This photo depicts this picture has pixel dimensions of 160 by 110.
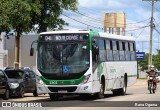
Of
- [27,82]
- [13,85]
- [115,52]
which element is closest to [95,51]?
[115,52]

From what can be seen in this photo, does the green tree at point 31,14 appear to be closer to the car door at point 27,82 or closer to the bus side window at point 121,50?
the car door at point 27,82

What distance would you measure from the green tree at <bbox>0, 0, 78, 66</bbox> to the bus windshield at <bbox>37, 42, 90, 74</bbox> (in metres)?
3.62

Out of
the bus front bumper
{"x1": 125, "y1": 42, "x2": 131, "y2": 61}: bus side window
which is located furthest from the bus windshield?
{"x1": 125, "y1": 42, "x2": 131, "y2": 61}: bus side window

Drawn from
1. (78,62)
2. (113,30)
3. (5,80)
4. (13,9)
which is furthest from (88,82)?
(113,30)

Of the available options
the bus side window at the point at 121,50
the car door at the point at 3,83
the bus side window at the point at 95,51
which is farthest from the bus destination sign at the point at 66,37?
the bus side window at the point at 121,50

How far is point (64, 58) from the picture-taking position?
2455 centimetres

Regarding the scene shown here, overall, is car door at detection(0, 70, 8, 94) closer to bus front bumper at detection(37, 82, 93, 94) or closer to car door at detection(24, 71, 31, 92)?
bus front bumper at detection(37, 82, 93, 94)

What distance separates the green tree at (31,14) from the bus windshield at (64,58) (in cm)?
362

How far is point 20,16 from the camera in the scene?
97.0 ft

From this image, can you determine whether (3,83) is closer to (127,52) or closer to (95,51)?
(95,51)

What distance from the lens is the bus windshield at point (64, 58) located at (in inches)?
963

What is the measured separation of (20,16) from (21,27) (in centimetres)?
362

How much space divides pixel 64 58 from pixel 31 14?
361 inches

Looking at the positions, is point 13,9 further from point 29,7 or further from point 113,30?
point 113,30
